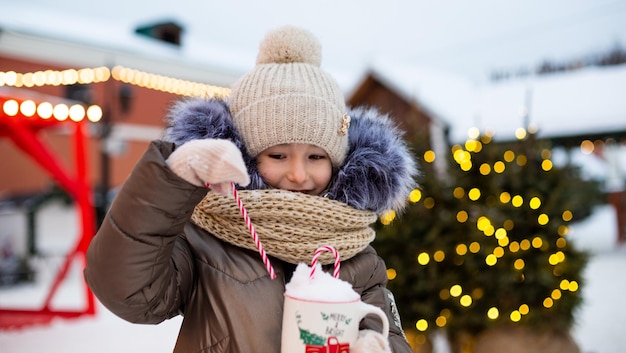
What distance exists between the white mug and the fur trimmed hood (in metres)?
0.38

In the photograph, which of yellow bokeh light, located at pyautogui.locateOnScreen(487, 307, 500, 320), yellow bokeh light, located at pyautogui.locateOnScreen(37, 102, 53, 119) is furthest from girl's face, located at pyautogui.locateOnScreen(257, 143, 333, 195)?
yellow bokeh light, located at pyautogui.locateOnScreen(37, 102, 53, 119)

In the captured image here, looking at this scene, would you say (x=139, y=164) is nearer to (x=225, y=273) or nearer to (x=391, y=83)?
(x=225, y=273)

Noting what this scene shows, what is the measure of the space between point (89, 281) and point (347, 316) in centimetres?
46

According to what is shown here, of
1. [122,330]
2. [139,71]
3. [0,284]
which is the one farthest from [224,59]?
[122,330]

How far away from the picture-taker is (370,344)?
93cm

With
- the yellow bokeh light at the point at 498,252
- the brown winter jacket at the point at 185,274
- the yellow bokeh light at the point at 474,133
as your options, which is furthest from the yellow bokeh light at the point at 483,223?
the brown winter jacket at the point at 185,274

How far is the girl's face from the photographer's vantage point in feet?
4.17

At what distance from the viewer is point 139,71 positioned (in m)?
10.8

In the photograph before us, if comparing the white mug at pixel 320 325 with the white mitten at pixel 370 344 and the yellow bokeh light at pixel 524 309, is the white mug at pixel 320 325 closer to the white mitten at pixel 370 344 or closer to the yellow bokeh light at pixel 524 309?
the white mitten at pixel 370 344

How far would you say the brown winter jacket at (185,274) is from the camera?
3.07 feet

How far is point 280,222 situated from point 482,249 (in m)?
2.25

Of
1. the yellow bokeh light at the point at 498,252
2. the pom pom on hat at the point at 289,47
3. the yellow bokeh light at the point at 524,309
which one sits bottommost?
the yellow bokeh light at the point at 524,309

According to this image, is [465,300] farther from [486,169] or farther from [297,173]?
[297,173]

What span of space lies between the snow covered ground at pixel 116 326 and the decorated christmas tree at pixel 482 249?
0.87 feet
